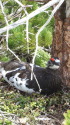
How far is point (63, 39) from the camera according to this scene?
4.51 m

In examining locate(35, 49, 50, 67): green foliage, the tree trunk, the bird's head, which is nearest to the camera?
the tree trunk

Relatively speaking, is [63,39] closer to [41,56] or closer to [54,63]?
[54,63]

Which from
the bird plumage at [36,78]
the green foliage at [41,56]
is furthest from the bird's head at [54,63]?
the green foliage at [41,56]

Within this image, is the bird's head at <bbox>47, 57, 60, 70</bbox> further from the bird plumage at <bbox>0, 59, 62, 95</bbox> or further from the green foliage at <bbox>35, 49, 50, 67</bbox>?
the green foliage at <bbox>35, 49, 50, 67</bbox>

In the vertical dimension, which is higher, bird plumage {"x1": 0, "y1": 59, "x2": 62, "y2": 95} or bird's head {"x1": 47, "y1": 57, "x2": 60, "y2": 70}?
bird's head {"x1": 47, "y1": 57, "x2": 60, "y2": 70}

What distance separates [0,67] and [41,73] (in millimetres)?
694

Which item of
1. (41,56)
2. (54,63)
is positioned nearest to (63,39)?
(54,63)

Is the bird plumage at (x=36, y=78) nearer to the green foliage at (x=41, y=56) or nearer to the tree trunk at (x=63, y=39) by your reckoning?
the tree trunk at (x=63, y=39)

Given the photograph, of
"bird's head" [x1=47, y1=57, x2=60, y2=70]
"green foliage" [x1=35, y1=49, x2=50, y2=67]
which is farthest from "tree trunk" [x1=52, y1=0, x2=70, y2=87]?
"green foliage" [x1=35, y1=49, x2=50, y2=67]

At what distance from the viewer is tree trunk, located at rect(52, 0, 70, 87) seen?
14.3 feet

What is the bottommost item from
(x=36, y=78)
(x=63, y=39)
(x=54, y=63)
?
(x=36, y=78)

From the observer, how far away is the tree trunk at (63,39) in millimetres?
4371

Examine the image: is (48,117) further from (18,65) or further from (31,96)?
(18,65)

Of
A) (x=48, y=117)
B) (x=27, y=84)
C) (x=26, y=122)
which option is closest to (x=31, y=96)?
(x=27, y=84)
